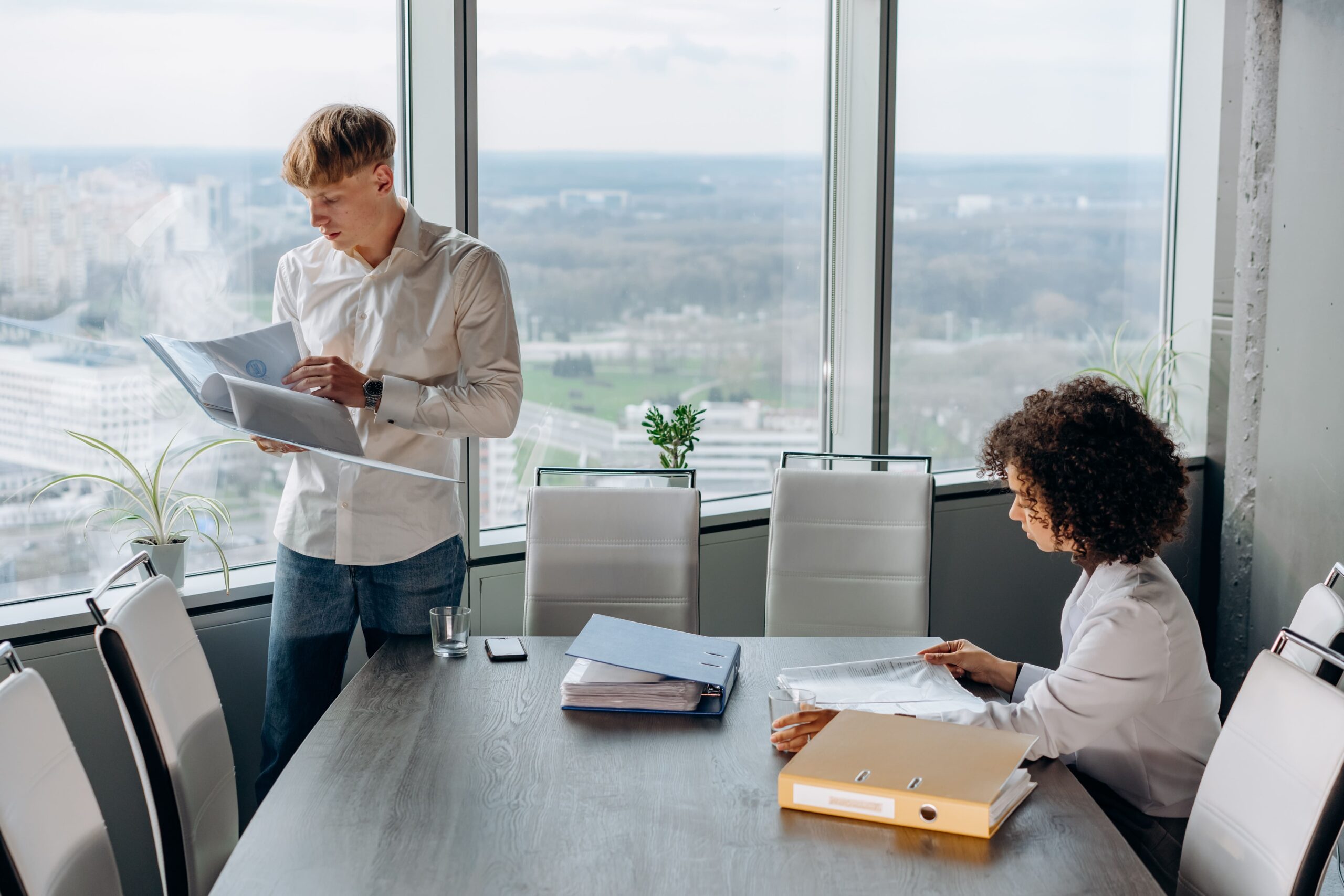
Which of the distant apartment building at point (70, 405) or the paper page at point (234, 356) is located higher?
the paper page at point (234, 356)

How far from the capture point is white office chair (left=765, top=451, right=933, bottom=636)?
107 inches

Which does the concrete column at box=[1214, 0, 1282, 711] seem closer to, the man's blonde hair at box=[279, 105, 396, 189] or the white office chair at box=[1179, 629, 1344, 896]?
the white office chair at box=[1179, 629, 1344, 896]

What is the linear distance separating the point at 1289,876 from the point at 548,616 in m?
1.59

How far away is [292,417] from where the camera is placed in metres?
1.91

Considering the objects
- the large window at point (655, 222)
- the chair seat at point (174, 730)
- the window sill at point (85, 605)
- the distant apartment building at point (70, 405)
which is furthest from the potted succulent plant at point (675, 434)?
the chair seat at point (174, 730)

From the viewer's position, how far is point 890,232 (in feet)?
12.2

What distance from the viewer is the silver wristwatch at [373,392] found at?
213 centimetres

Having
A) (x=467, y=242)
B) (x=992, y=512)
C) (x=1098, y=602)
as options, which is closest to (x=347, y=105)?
(x=467, y=242)

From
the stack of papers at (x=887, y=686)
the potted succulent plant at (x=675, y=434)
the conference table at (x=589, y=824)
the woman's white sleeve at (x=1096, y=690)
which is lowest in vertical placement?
the conference table at (x=589, y=824)

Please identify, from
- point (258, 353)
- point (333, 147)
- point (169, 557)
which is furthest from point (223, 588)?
point (333, 147)

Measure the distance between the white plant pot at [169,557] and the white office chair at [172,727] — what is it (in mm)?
685

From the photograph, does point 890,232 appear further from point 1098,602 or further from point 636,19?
point 1098,602

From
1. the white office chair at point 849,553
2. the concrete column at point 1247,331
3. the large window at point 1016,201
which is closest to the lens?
the white office chair at point 849,553

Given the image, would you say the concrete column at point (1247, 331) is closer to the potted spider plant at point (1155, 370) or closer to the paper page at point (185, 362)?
the potted spider plant at point (1155, 370)
